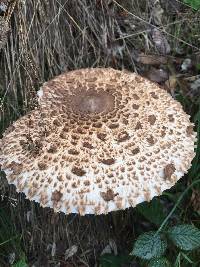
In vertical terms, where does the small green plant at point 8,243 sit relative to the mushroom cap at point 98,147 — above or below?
below

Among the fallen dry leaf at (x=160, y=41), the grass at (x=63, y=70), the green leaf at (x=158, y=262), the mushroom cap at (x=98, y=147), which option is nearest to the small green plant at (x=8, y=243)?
the grass at (x=63, y=70)

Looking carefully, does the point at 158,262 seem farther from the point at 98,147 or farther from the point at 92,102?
the point at 92,102

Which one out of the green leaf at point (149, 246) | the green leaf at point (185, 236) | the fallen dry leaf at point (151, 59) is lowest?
the green leaf at point (149, 246)

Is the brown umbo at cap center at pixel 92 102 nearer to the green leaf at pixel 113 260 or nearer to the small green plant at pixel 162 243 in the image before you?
the small green plant at pixel 162 243

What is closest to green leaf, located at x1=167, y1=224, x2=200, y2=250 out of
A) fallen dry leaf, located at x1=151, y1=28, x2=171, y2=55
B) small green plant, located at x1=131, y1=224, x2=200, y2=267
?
small green plant, located at x1=131, y1=224, x2=200, y2=267

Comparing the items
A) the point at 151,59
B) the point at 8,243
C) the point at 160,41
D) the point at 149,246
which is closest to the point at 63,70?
the point at 151,59

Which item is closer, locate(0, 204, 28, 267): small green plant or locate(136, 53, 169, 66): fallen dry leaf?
locate(0, 204, 28, 267): small green plant

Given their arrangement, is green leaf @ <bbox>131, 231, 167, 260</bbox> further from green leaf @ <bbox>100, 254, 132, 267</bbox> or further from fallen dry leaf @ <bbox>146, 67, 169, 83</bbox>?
fallen dry leaf @ <bbox>146, 67, 169, 83</bbox>
